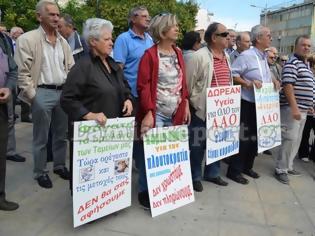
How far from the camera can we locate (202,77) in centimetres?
420

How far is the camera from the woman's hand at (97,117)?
317 centimetres

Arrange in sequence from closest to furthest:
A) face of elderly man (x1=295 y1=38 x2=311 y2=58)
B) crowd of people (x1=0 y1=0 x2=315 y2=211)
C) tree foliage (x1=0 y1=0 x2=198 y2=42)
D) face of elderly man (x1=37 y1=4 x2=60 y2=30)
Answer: crowd of people (x1=0 y1=0 x2=315 y2=211) < face of elderly man (x1=37 y1=4 x2=60 y2=30) < face of elderly man (x1=295 y1=38 x2=311 y2=58) < tree foliage (x1=0 y1=0 x2=198 y2=42)

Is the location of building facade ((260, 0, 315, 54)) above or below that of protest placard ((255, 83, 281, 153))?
above

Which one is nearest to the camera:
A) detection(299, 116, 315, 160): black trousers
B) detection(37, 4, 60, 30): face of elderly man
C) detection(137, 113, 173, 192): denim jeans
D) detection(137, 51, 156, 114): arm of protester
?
detection(137, 51, 156, 114): arm of protester

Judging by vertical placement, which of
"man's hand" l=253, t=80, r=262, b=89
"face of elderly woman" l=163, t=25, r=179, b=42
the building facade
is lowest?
"man's hand" l=253, t=80, r=262, b=89

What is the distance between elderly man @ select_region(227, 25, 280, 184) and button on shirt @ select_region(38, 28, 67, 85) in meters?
2.04

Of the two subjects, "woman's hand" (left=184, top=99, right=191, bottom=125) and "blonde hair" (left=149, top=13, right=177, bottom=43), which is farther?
"woman's hand" (left=184, top=99, right=191, bottom=125)

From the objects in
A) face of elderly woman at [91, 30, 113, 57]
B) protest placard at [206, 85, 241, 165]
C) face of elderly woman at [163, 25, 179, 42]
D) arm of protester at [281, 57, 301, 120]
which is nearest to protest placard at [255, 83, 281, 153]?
arm of protester at [281, 57, 301, 120]

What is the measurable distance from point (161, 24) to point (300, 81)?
2.12 metres

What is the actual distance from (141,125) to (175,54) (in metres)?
0.80

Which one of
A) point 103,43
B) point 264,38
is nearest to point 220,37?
point 264,38

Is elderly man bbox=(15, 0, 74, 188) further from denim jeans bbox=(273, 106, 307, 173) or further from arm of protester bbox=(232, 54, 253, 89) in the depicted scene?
denim jeans bbox=(273, 106, 307, 173)

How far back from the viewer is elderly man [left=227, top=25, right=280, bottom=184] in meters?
4.69

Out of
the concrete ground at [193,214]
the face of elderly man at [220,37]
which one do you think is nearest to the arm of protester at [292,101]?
the concrete ground at [193,214]
